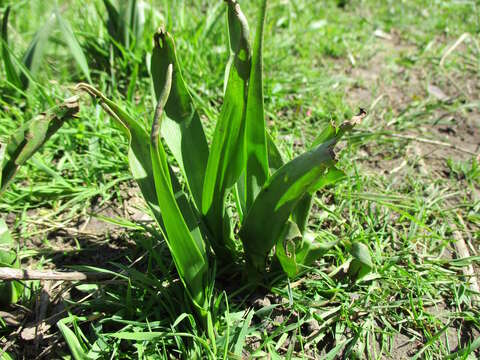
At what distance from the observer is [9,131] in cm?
174

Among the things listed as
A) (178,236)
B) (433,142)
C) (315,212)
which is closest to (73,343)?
(178,236)

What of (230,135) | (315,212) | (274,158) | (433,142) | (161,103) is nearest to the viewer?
(161,103)

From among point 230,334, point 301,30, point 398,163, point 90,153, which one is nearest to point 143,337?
Answer: point 230,334

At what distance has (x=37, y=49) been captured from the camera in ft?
6.08

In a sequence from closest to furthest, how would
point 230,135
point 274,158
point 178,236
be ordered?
point 178,236, point 230,135, point 274,158

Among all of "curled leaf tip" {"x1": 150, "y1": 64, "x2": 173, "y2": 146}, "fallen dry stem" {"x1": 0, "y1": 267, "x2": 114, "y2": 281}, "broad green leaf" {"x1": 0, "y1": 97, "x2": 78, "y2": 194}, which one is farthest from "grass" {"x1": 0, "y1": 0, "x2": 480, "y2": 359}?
"curled leaf tip" {"x1": 150, "y1": 64, "x2": 173, "y2": 146}

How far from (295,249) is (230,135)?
33cm

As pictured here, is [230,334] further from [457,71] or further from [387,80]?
[457,71]

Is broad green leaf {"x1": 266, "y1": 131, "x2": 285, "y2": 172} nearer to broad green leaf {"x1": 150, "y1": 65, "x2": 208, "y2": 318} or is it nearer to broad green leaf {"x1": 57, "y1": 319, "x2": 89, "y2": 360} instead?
broad green leaf {"x1": 150, "y1": 65, "x2": 208, "y2": 318}

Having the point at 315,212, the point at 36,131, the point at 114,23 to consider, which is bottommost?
the point at 315,212

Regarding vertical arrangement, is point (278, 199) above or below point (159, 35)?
below

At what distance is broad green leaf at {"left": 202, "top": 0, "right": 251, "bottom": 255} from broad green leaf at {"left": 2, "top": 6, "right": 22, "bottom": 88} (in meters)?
1.21

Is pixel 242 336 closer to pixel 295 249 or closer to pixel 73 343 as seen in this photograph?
pixel 295 249

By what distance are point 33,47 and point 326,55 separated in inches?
61.1
